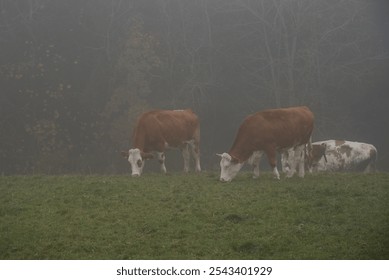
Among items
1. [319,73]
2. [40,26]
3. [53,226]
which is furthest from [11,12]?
[53,226]

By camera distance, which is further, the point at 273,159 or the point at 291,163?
the point at 291,163

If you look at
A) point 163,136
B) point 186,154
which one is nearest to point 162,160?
point 163,136

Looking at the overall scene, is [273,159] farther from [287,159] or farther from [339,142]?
[339,142]

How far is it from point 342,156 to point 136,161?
655cm

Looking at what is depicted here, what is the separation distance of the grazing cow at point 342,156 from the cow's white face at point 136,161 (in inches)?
178

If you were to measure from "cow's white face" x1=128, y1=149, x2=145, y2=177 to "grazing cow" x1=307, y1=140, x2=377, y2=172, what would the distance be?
4.53 m

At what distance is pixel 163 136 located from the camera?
16938 millimetres

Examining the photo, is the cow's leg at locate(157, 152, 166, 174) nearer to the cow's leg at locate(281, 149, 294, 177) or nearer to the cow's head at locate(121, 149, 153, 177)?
the cow's head at locate(121, 149, 153, 177)

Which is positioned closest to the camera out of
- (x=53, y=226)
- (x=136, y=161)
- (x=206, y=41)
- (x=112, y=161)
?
(x=53, y=226)

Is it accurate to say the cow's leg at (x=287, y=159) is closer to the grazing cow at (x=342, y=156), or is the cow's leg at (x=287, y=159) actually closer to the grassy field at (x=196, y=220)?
the grassy field at (x=196, y=220)

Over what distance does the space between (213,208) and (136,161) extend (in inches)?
171

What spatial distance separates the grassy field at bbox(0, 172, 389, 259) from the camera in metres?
10.2

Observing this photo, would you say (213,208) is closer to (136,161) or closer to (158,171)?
(136,161)
